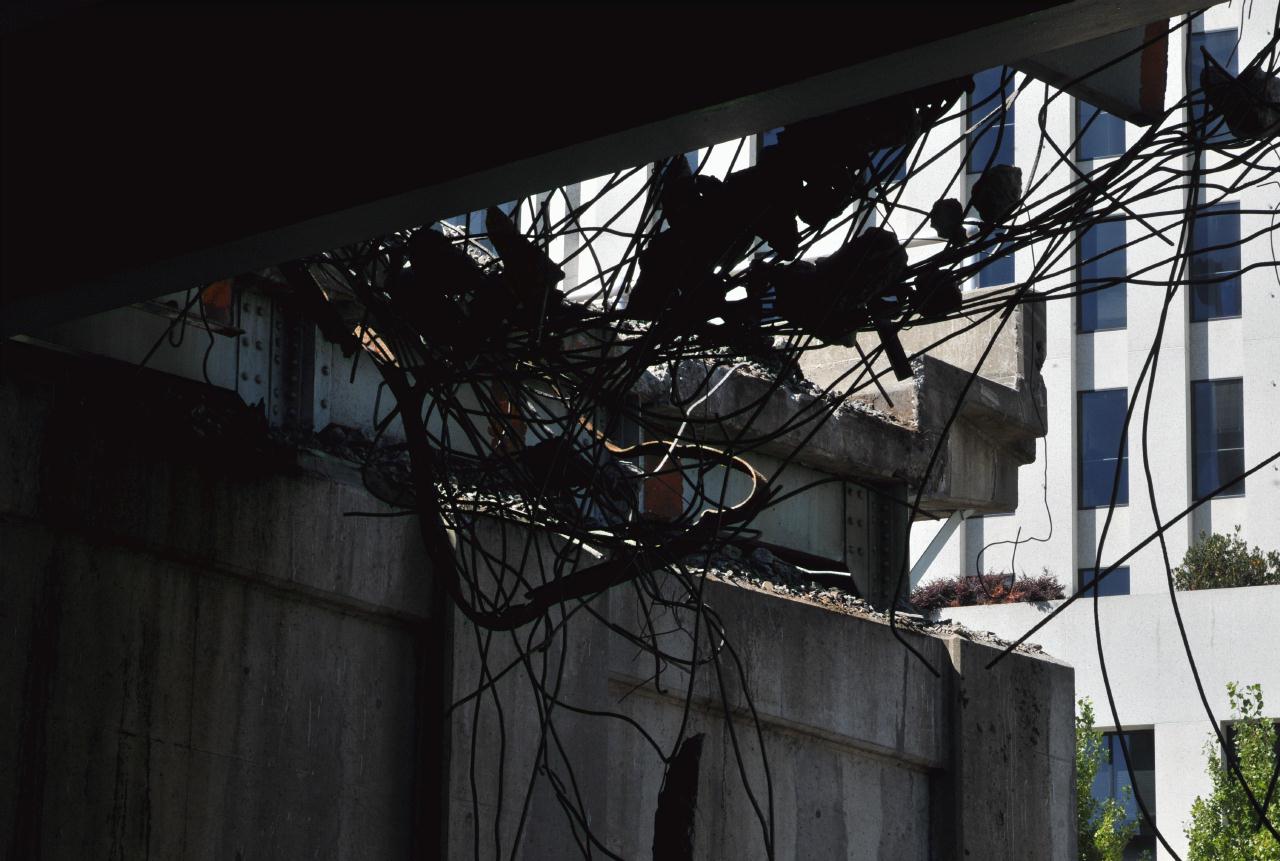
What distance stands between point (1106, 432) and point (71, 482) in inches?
1183

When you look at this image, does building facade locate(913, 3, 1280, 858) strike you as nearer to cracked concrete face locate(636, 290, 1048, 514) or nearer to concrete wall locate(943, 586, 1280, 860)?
concrete wall locate(943, 586, 1280, 860)

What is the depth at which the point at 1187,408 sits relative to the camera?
31406mm

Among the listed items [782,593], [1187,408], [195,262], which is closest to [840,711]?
[782,593]

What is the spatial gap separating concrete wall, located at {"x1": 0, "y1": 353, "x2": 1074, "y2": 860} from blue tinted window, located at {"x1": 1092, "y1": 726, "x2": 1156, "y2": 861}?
2060 centimetres

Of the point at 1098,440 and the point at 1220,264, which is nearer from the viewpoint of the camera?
the point at 1220,264

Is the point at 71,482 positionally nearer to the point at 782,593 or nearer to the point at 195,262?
the point at 195,262

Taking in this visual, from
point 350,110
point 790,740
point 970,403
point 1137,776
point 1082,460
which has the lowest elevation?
point 1137,776

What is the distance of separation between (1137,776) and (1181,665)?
2099 mm

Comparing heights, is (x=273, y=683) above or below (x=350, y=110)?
below

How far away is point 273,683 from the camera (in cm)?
536

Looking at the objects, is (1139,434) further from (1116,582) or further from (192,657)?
(192,657)

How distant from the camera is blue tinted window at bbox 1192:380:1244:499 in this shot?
31.2m

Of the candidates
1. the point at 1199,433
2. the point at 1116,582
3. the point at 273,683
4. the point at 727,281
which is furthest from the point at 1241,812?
the point at 727,281

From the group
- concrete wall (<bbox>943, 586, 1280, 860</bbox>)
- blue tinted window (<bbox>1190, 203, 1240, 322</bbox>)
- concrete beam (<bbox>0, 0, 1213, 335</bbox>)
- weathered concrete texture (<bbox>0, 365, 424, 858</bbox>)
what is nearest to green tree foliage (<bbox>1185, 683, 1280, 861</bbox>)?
concrete wall (<bbox>943, 586, 1280, 860</bbox>)
